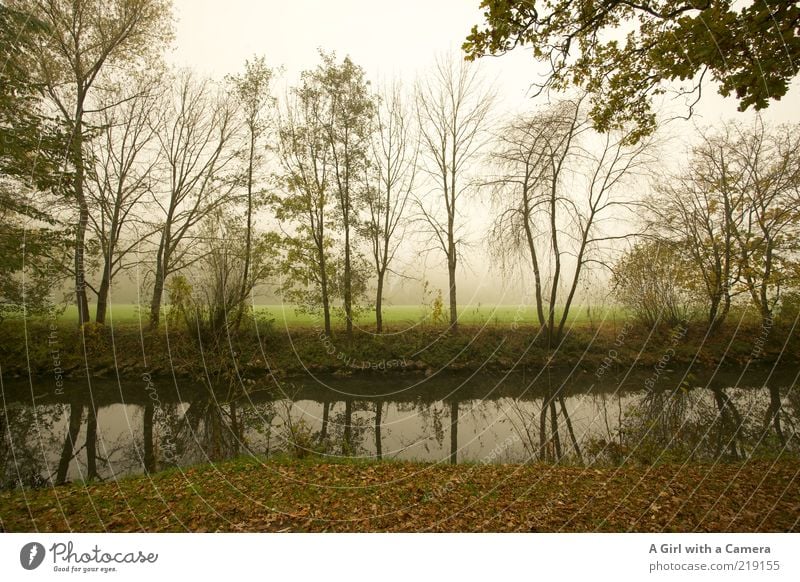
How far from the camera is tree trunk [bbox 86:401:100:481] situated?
6.38 meters

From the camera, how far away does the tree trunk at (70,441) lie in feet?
20.8

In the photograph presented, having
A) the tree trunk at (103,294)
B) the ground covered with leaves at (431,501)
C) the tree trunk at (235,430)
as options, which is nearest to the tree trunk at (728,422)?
the ground covered with leaves at (431,501)

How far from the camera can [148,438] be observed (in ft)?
25.7

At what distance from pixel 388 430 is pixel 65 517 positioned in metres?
6.26

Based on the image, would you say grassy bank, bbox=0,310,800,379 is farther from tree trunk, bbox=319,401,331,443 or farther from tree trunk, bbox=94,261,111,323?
tree trunk, bbox=319,401,331,443

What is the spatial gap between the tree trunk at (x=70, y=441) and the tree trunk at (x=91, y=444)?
181 millimetres

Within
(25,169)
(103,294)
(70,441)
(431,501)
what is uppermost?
(25,169)

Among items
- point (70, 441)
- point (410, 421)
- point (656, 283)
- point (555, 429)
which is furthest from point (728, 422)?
point (70, 441)

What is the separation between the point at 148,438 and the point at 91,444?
1.03 meters

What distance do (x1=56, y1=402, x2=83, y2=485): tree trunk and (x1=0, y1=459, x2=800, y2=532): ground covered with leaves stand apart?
1.73 m

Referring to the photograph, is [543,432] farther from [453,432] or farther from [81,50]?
[81,50]

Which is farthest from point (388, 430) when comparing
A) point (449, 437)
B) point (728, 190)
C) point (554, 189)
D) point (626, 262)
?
point (728, 190)

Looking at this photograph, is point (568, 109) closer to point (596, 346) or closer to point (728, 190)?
point (728, 190)

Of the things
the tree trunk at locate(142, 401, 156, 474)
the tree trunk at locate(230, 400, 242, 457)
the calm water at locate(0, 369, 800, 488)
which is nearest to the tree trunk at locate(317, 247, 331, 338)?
the calm water at locate(0, 369, 800, 488)
